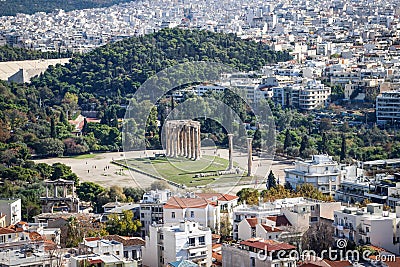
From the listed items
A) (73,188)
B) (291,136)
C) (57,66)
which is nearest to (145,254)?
(73,188)

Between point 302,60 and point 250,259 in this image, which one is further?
point 302,60

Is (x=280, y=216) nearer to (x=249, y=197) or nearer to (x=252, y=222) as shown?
(x=252, y=222)

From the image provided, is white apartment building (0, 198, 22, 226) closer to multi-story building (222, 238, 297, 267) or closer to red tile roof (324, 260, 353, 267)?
multi-story building (222, 238, 297, 267)

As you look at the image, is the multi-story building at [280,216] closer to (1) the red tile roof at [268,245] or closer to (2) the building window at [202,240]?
(2) the building window at [202,240]

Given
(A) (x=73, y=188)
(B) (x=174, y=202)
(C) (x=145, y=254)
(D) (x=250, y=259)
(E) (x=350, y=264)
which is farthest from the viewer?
(A) (x=73, y=188)

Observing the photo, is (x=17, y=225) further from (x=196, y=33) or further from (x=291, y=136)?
(x=196, y=33)

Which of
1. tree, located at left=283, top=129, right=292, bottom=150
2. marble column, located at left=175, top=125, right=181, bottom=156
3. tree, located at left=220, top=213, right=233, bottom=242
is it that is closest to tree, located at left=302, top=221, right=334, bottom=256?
tree, located at left=220, top=213, right=233, bottom=242

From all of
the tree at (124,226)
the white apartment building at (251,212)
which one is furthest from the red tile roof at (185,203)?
the white apartment building at (251,212)
